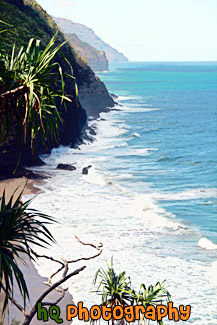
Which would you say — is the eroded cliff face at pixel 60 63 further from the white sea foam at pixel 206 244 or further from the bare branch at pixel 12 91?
the bare branch at pixel 12 91

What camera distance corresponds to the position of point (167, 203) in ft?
110

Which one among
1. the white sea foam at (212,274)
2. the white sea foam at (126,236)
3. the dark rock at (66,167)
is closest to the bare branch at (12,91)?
the white sea foam at (126,236)

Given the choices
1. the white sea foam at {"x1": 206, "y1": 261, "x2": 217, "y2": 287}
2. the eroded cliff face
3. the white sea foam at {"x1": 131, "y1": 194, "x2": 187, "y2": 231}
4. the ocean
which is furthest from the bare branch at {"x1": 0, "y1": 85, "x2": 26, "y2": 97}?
the white sea foam at {"x1": 131, "y1": 194, "x2": 187, "y2": 231}

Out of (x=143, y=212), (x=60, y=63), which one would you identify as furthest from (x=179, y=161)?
(x=143, y=212)

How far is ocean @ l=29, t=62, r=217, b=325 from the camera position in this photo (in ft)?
67.9

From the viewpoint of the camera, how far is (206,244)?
25266 millimetres

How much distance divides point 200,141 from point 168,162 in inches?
650

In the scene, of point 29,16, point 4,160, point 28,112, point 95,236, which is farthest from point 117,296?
point 29,16

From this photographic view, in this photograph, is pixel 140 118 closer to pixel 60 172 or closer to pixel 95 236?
pixel 60 172

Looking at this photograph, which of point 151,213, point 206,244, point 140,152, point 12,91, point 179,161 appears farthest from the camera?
point 140,152

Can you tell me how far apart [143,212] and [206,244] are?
20.1 ft

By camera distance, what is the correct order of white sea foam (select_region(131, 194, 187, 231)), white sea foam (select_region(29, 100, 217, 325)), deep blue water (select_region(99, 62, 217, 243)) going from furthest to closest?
deep blue water (select_region(99, 62, 217, 243)) < white sea foam (select_region(131, 194, 187, 231)) < white sea foam (select_region(29, 100, 217, 325))

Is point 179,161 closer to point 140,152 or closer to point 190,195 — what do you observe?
point 140,152

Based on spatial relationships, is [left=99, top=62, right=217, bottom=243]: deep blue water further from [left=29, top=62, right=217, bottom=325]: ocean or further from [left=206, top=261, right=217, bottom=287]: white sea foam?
[left=206, top=261, right=217, bottom=287]: white sea foam
